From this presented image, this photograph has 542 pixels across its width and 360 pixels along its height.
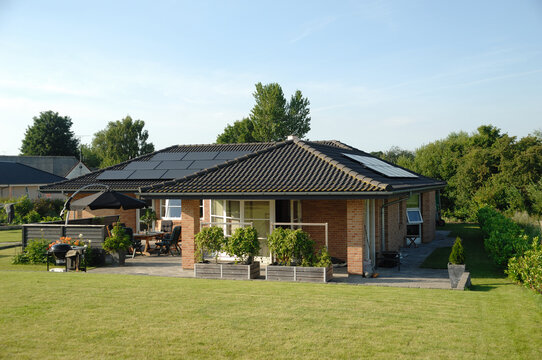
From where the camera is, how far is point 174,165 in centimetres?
2467

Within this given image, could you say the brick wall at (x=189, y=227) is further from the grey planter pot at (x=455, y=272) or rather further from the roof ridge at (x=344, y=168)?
the grey planter pot at (x=455, y=272)

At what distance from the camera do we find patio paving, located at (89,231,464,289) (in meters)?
12.6

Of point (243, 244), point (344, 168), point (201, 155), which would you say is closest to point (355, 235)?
point (344, 168)

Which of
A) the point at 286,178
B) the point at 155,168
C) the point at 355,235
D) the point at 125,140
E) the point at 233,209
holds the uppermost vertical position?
the point at 125,140

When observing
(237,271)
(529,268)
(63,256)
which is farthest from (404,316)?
(63,256)

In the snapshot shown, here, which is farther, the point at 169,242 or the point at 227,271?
the point at 169,242

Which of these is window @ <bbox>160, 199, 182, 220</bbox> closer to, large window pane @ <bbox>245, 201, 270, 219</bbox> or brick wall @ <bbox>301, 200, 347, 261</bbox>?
large window pane @ <bbox>245, 201, 270, 219</bbox>

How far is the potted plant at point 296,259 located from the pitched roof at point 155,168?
36.6 ft

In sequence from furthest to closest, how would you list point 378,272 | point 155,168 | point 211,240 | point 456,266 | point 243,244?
point 155,168 → point 378,272 → point 211,240 → point 243,244 → point 456,266

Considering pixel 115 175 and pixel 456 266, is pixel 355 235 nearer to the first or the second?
pixel 456 266

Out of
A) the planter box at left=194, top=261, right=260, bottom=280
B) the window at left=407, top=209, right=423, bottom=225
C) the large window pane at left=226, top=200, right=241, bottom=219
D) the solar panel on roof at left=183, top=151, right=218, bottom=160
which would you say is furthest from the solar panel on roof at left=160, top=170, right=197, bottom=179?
the window at left=407, top=209, right=423, bottom=225

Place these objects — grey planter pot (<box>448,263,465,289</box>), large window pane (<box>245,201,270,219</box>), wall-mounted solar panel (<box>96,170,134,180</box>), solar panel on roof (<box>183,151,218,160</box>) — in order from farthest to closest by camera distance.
A: solar panel on roof (<box>183,151,218,160</box>) < wall-mounted solar panel (<box>96,170,134,180</box>) < large window pane (<box>245,201,270,219</box>) < grey planter pot (<box>448,263,465,289</box>)

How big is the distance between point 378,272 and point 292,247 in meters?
3.30

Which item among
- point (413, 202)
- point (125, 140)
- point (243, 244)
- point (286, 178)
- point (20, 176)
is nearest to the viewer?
point (243, 244)
